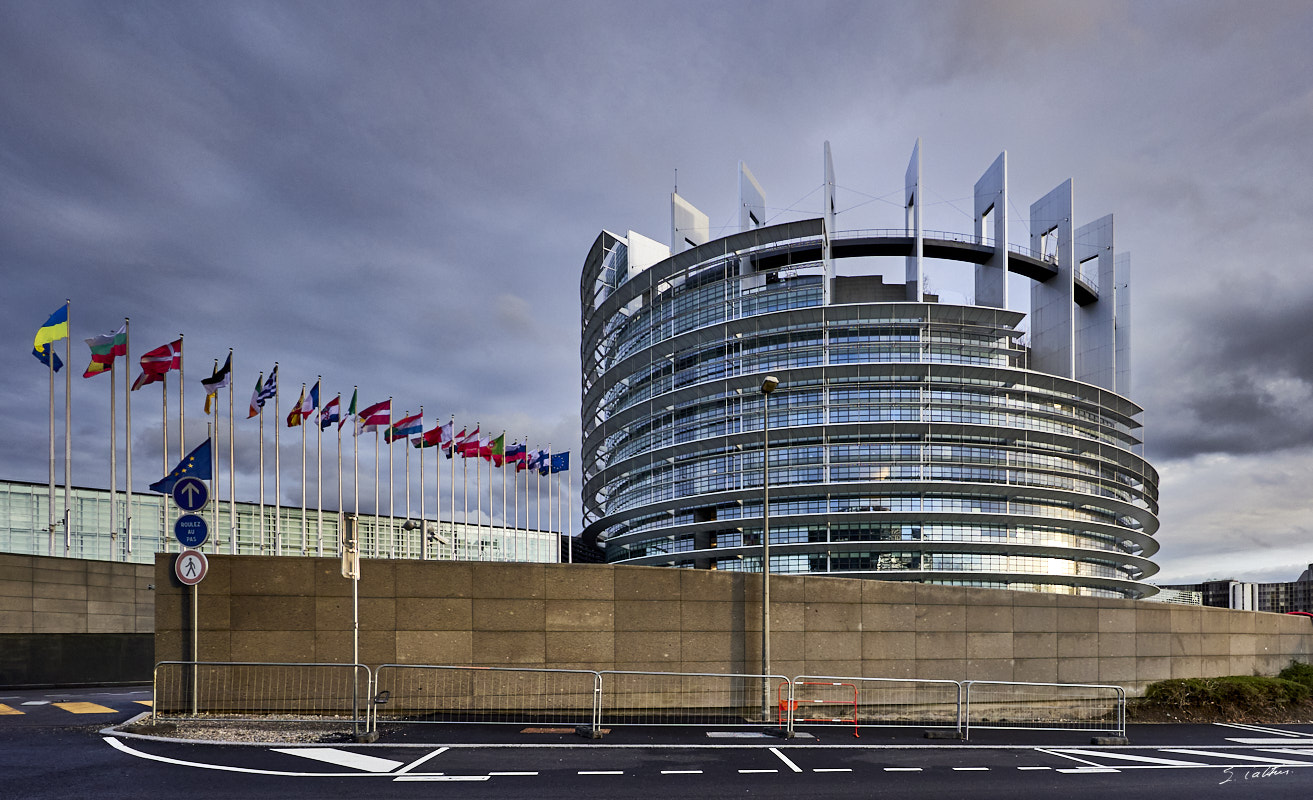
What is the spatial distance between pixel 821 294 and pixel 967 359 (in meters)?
13.7

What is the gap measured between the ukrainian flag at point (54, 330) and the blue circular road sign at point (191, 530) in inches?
917

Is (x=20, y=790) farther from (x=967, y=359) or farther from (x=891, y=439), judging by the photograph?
(x=967, y=359)

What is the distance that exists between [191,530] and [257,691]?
3.32 m

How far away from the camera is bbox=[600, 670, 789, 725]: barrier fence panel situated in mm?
17703

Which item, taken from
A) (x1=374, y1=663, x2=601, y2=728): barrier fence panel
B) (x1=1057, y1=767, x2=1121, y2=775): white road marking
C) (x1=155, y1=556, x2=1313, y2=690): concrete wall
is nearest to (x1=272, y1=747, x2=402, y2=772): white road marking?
(x1=374, y1=663, x2=601, y2=728): barrier fence panel

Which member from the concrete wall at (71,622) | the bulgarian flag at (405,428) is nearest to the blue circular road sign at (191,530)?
the concrete wall at (71,622)

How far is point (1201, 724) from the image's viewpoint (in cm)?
2081

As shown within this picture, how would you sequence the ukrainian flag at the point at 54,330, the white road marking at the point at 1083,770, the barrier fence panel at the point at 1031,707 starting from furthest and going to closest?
the ukrainian flag at the point at 54,330, the barrier fence panel at the point at 1031,707, the white road marking at the point at 1083,770

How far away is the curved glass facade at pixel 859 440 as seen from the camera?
225 feet

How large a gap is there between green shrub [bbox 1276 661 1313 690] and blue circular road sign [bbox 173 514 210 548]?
97.2 ft

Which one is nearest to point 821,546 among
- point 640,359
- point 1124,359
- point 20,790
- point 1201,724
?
point 640,359

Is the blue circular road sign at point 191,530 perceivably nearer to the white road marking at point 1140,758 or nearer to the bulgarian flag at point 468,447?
the white road marking at point 1140,758

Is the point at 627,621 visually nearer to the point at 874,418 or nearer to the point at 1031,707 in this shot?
the point at 1031,707

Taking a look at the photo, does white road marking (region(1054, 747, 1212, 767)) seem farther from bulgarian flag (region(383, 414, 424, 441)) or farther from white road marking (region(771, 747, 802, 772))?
bulgarian flag (region(383, 414, 424, 441))
